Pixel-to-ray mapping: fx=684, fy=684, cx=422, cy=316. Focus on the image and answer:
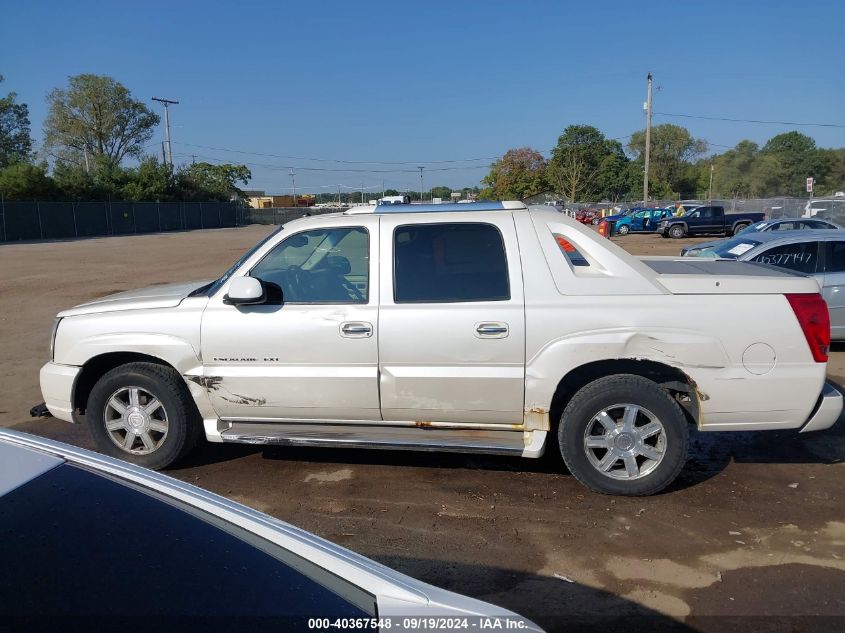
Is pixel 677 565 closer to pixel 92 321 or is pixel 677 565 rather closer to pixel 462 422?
pixel 462 422

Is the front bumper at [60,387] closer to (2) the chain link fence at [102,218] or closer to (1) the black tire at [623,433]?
(1) the black tire at [623,433]

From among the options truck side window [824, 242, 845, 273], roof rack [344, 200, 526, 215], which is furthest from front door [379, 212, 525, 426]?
truck side window [824, 242, 845, 273]

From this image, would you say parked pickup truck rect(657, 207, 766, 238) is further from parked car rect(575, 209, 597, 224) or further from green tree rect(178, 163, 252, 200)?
green tree rect(178, 163, 252, 200)

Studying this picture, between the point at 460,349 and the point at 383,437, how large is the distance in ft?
2.65

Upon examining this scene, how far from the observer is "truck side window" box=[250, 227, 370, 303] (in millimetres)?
4820

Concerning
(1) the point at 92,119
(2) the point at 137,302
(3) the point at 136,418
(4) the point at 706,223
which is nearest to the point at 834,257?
(2) the point at 137,302

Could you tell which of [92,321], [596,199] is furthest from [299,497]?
[596,199]

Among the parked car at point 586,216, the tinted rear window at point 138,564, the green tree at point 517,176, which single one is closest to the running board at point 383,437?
the tinted rear window at point 138,564

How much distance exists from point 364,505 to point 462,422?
858 mm

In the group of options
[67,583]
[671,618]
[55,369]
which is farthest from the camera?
[55,369]

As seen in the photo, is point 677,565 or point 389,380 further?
point 389,380

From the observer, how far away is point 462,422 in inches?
183

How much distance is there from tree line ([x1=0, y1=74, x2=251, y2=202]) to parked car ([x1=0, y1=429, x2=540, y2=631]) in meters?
54.1

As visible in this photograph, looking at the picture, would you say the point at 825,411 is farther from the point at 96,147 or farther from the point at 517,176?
the point at 96,147
